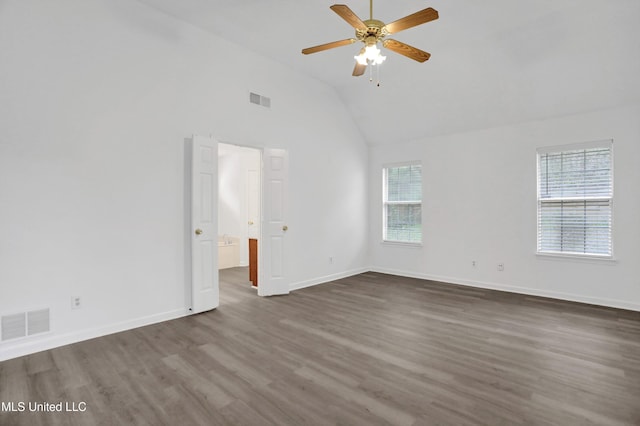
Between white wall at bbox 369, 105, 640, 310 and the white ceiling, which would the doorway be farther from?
the white ceiling

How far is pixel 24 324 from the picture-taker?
299 centimetres

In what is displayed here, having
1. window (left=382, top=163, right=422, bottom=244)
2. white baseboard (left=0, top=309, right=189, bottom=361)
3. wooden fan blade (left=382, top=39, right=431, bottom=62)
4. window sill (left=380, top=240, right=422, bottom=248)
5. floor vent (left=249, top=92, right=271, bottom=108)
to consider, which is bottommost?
white baseboard (left=0, top=309, right=189, bottom=361)

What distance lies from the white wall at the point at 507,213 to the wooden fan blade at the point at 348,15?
3720mm

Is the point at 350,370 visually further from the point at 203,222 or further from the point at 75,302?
the point at 75,302

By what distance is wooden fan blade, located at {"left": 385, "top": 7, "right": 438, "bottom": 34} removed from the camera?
2.43 m

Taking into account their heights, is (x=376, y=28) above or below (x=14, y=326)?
above

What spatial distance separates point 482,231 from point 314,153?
10.3 feet

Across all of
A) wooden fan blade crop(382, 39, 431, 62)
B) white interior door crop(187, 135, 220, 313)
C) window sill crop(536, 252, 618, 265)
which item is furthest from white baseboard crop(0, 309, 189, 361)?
window sill crop(536, 252, 618, 265)

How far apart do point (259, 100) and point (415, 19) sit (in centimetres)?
289

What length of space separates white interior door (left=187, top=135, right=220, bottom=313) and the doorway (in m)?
2.77

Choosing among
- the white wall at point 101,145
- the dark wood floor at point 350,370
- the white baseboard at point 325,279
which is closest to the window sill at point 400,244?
the white baseboard at point 325,279

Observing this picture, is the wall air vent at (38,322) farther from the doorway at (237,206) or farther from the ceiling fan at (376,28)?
the doorway at (237,206)

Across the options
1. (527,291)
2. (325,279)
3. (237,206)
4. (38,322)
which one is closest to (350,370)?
(38,322)

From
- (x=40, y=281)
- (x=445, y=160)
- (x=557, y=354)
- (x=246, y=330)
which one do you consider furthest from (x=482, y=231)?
(x=40, y=281)
